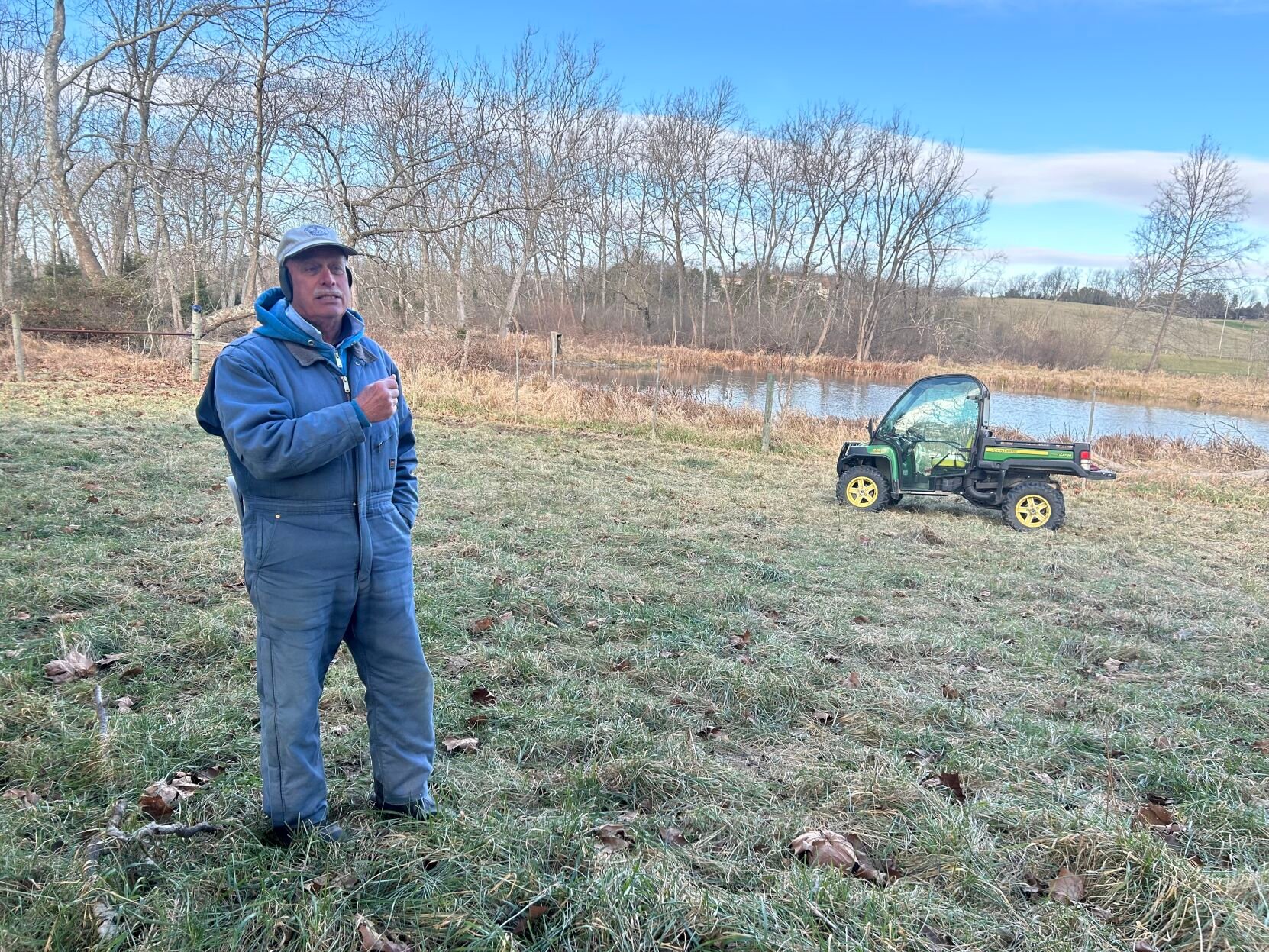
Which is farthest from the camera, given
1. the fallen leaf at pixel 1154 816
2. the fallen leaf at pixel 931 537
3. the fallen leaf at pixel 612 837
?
the fallen leaf at pixel 931 537

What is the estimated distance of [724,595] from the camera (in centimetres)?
539

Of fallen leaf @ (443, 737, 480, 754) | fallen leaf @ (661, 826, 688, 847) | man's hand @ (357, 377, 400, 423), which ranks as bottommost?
fallen leaf @ (443, 737, 480, 754)

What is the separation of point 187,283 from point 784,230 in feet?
96.7

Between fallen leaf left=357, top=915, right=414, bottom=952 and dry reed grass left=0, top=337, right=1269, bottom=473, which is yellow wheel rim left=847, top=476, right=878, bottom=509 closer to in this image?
dry reed grass left=0, top=337, right=1269, bottom=473

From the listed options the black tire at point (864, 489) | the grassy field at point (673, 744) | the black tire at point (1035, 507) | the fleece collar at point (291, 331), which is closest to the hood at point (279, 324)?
the fleece collar at point (291, 331)

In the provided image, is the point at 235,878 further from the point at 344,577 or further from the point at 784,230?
the point at 784,230

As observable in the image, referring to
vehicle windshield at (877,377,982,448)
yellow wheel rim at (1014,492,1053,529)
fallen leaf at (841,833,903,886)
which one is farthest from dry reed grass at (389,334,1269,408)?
fallen leaf at (841,833,903,886)

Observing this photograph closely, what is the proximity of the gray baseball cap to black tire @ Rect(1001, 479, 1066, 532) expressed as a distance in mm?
8147

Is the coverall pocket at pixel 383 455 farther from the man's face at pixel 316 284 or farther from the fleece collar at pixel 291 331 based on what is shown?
the man's face at pixel 316 284

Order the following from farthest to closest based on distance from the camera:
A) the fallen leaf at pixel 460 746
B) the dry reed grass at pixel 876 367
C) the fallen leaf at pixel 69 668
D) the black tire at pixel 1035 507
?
1. the dry reed grass at pixel 876 367
2. the black tire at pixel 1035 507
3. the fallen leaf at pixel 69 668
4. the fallen leaf at pixel 460 746

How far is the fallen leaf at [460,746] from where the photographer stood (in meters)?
3.13

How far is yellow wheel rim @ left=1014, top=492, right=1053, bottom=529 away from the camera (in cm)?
864

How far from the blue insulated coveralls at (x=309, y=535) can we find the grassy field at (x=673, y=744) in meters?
0.36

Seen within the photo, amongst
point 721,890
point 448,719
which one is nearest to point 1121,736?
point 721,890
